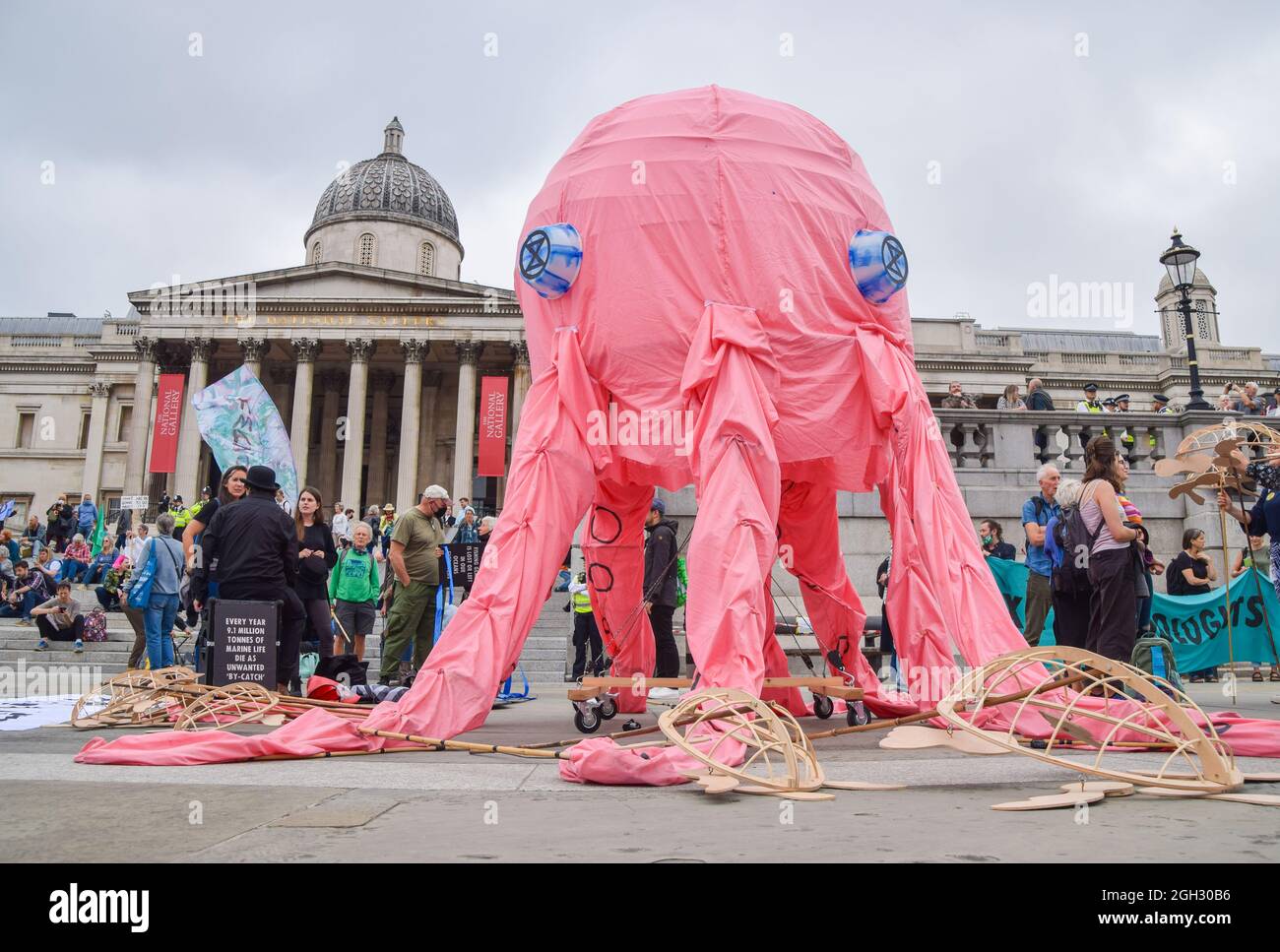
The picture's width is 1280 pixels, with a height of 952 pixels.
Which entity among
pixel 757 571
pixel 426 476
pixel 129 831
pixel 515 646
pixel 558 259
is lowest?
pixel 129 831

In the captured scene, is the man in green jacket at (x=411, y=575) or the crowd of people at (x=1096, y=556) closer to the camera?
the crowd of people at (x=1096, y=556)

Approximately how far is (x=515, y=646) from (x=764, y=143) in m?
3.25

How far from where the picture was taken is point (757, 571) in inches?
189

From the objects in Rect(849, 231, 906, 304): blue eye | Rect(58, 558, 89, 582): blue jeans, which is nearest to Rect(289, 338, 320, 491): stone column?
Rect(58, 558, 89, 582): blue jeans

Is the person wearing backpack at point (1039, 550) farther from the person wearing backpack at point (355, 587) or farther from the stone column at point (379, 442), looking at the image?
the stone column at point (379, 442)

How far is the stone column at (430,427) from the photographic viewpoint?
48531 mm

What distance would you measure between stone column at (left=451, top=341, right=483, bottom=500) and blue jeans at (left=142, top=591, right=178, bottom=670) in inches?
1310

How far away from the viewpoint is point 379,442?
50.1 metres

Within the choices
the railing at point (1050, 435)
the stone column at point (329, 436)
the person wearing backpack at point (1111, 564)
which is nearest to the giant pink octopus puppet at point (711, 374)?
the person wearing backpack at point (1111, 564)

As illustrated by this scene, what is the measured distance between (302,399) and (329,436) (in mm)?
5140

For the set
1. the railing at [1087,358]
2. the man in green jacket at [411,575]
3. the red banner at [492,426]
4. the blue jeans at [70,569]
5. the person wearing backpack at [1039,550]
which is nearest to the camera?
the person wearing backpack at [1039,550]

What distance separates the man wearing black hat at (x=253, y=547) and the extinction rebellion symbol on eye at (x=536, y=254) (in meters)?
3.19
